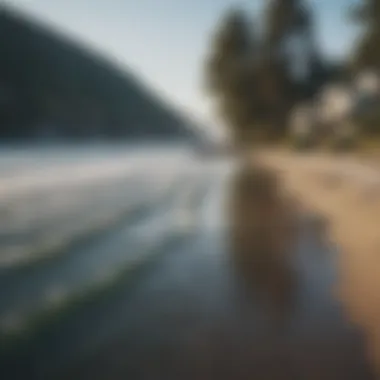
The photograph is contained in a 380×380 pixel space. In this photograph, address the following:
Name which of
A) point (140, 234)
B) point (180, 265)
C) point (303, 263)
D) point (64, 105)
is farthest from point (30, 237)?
point (64, 105)

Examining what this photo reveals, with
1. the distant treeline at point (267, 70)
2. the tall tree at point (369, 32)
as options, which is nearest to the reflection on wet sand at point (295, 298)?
the tall tree at point (369, 32)

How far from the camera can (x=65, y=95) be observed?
9369cm

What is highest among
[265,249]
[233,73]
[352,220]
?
[233,73]

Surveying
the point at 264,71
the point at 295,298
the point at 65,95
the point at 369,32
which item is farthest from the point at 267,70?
the point at 65,95

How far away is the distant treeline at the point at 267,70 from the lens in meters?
42.6

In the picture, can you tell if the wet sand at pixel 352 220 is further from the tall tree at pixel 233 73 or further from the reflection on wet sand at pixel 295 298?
the tall tree at pixel 233 73

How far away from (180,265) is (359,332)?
4.07 m

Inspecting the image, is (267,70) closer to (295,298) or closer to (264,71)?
(264,71)

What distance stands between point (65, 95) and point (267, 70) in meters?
58.2

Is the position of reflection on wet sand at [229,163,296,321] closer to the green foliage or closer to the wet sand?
the wet sand

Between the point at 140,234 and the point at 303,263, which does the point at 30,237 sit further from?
the point at 303,263

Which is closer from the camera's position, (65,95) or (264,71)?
(264,71)

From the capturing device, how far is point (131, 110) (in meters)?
111

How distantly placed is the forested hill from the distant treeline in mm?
35227
